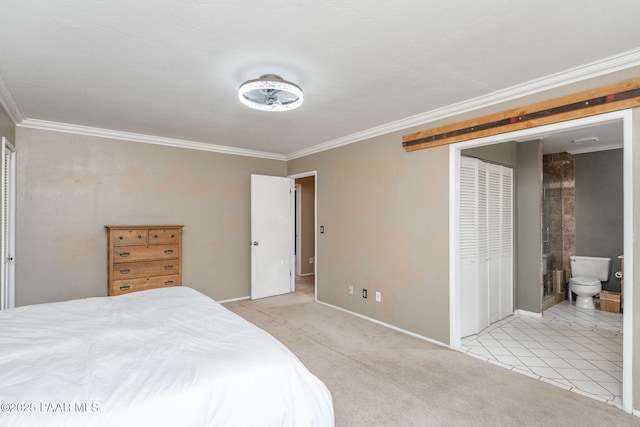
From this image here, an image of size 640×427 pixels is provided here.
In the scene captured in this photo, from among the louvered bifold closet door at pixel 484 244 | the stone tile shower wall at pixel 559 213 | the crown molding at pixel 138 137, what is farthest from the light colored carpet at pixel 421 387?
the stone tile shower wall at pixel 559 213

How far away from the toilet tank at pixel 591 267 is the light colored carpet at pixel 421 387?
318 centimetres

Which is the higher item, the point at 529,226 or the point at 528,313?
the point at 529,226

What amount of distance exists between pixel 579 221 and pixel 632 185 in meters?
3.57

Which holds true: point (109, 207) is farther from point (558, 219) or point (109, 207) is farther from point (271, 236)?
point (558, 219)

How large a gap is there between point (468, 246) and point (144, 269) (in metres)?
3.83

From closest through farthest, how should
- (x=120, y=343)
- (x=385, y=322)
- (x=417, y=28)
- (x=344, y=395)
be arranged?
(x=120, y=343) < (x=417, y=28) < (x=344, y=395) < (x=385, y=322)

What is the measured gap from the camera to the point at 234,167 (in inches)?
202

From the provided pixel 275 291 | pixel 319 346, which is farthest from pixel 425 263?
pixel 275 291

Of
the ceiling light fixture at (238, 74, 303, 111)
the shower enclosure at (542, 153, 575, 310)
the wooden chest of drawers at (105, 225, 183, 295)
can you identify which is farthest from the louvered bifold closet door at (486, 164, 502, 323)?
the wooden chest of drawers at (105, 225, 183, 295)

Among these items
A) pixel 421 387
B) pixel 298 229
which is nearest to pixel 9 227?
pixel 421 387

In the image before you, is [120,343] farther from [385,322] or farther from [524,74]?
[524,74]

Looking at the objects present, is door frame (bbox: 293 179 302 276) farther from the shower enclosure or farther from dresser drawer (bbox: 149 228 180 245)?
the shower enclosure

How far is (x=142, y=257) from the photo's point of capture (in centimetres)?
386

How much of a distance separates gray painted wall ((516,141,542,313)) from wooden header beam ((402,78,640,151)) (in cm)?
190
